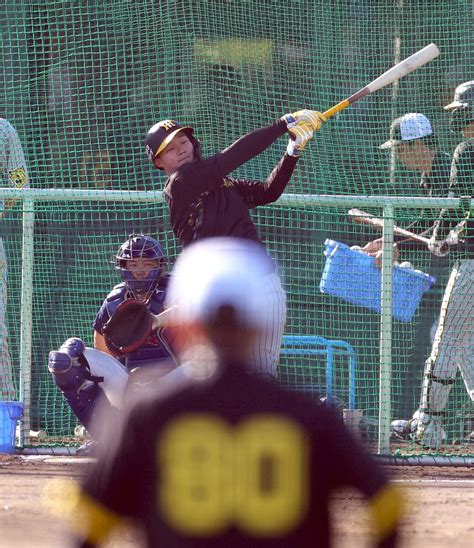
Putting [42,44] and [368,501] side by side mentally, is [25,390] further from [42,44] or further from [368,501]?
[368,501]

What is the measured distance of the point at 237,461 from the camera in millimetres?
2525

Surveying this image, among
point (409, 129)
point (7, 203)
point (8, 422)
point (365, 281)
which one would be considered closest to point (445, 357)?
point (365, 281)

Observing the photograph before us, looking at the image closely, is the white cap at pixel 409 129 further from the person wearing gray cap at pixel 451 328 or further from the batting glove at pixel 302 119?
the batting glove at pixel 302 119

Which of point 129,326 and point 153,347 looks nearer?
point 129,326

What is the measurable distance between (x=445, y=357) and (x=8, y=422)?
272cm

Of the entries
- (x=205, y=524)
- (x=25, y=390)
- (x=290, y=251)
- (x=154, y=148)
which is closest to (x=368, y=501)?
(x=205, y=524)

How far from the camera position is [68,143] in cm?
952

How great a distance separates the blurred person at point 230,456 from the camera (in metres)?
2.49

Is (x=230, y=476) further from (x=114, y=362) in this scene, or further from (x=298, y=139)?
(x=114, y=362)

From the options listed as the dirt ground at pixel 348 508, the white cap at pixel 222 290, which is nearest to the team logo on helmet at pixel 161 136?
the dirt ground at pixel 348 508

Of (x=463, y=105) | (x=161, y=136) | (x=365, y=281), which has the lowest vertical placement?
(x=365, y=281)

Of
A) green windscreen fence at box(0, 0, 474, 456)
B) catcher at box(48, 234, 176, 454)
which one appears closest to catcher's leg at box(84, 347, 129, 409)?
catcher at box(48, 234, 176, 454)

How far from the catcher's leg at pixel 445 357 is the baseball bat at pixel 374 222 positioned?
1.17ft

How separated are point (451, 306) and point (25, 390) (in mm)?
2670
